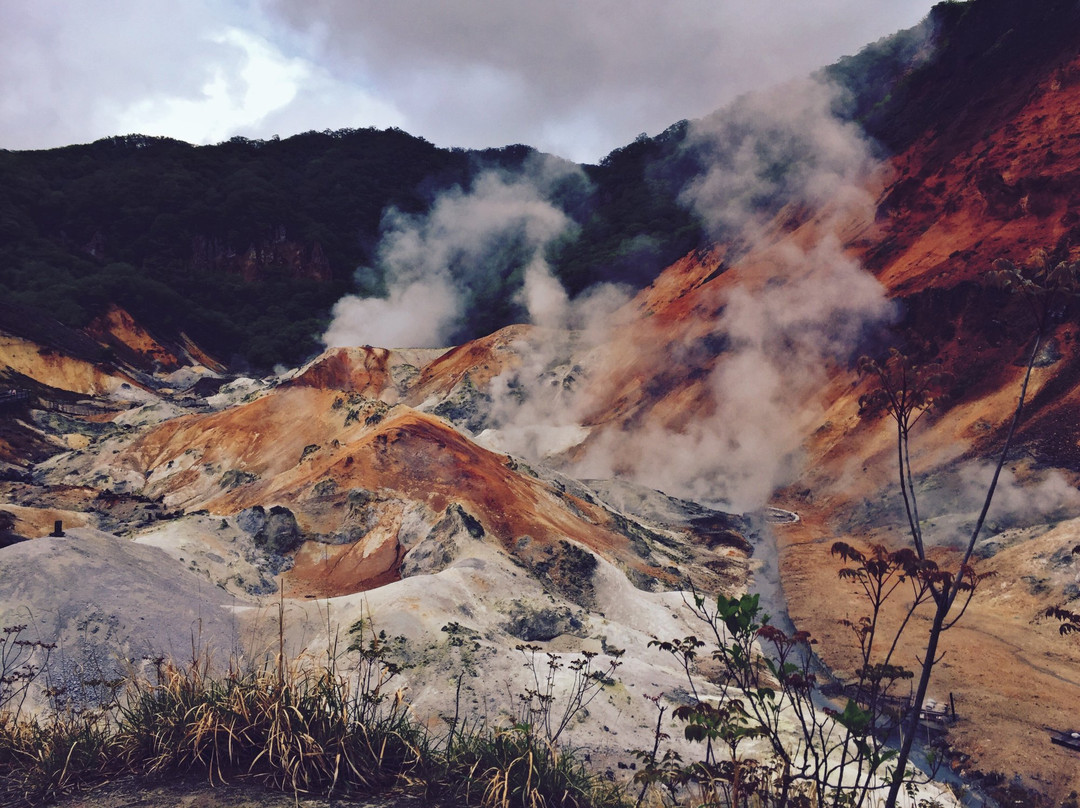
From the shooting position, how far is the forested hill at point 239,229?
255ft

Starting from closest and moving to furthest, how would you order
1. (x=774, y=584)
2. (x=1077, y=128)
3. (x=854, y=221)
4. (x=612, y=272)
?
(x=774, y=584), (x=1077, y=128), (x=854, y=221), (x=612, y=272)

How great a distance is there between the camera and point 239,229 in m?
95.4

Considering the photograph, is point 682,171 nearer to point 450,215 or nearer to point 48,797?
point 450,215

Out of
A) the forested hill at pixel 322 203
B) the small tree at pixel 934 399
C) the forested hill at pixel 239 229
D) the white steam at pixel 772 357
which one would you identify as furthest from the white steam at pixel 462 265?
the small tree at pixel 934 399

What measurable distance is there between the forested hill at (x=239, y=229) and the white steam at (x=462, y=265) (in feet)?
9.89

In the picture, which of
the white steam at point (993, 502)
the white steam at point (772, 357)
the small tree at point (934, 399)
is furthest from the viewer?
the white steam at point (772, 357)

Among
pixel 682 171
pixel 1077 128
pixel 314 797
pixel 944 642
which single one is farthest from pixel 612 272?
pixel 314 797

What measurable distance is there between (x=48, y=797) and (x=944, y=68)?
208 feet

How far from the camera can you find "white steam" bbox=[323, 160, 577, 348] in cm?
8356

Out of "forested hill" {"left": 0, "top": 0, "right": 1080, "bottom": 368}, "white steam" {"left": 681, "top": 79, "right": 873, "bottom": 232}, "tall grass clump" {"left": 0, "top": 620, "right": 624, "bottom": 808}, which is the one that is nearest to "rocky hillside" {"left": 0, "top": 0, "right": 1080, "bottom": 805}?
"white steam" {"left": 681, "top": 79, "right": 873, "bottom": 232}

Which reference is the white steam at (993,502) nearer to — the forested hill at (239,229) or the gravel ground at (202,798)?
the gravel ground at (202,798)

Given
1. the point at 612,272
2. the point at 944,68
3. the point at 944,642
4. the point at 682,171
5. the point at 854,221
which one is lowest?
the point at 944,642

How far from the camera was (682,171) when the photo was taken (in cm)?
9294

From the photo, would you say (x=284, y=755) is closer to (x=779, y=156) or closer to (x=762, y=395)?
(x=762, y=395)
